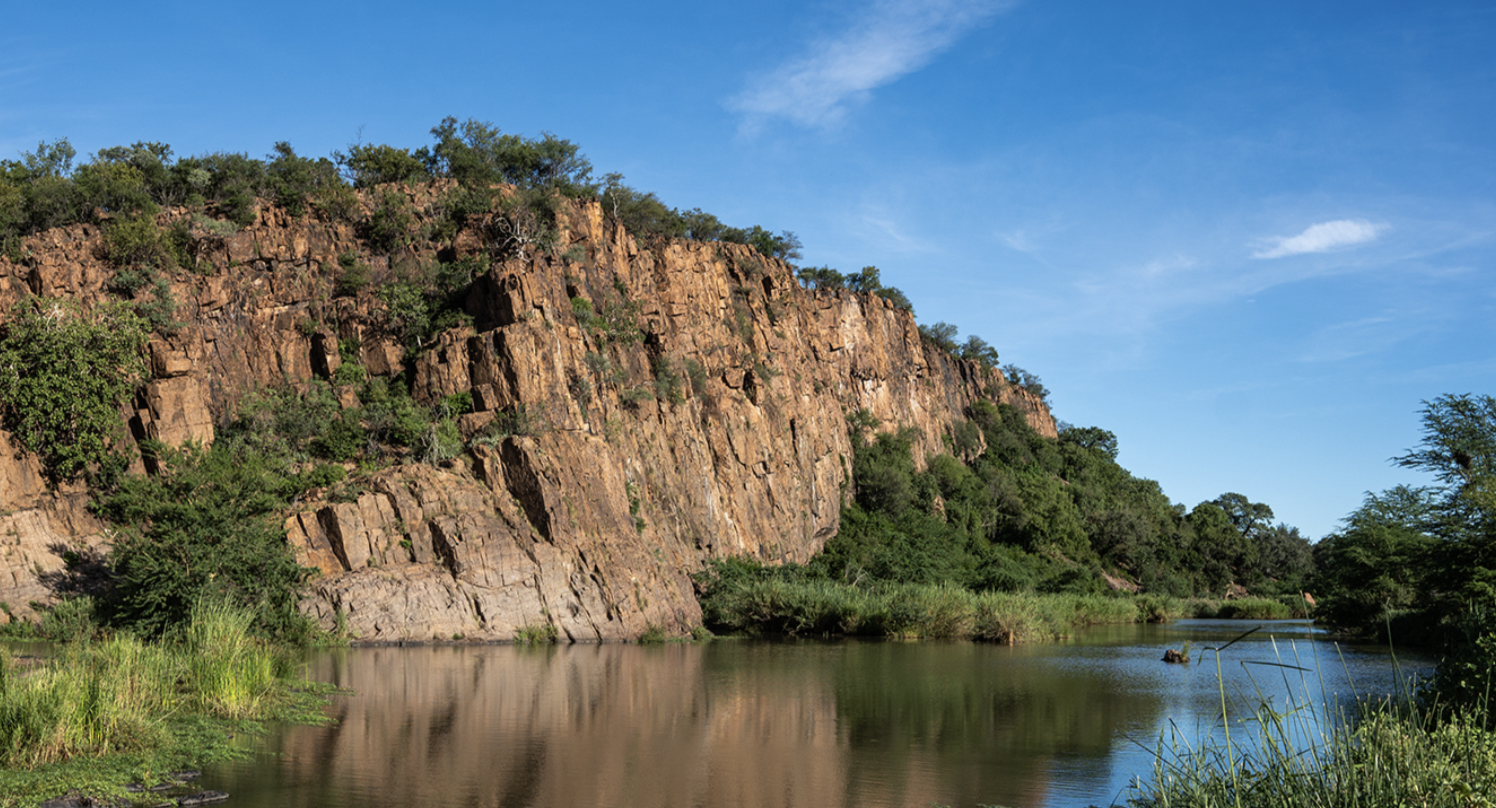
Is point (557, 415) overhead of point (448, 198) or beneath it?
beneath

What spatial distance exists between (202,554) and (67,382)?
14.9m

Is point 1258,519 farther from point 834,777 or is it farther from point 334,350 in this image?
point 834,777

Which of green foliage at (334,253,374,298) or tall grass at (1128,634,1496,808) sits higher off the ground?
green foliage at (334,253,374,298)

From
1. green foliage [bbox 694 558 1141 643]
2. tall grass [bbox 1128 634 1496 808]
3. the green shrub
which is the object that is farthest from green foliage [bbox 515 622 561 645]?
tall grass [bbox 1128 634 1496 808]

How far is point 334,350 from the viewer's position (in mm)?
51875

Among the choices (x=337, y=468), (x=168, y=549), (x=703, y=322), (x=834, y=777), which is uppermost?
(x=703, y=322)

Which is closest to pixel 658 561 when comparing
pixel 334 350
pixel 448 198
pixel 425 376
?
pixel 425 376

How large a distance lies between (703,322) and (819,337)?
1488 centimetres

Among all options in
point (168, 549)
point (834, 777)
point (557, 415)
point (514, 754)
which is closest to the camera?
point (834, 777)

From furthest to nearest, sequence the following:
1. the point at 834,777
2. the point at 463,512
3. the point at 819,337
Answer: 1. the point at 819,337
2. the point at 463,512
3. the point at 834,777

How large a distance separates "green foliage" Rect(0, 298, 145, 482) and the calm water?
16.6 m

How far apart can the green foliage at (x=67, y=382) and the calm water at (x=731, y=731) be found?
1659 centimetres

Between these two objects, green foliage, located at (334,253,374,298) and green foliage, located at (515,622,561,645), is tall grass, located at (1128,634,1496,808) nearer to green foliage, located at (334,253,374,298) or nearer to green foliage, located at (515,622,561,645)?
green foliage, located at (515,622,561,645)

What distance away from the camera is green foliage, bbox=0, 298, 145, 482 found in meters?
40.6
